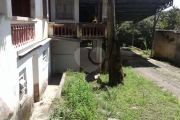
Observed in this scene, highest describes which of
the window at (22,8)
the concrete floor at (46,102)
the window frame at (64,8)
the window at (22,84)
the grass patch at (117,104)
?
the window frame at (64,8)

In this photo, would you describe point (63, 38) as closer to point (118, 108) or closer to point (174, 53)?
point (118, 108)

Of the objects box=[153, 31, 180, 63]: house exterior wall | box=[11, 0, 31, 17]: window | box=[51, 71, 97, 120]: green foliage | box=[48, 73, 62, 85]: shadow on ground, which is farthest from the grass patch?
box=[153, 31, 180, 63]: house exterior wall

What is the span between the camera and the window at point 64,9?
13055mm

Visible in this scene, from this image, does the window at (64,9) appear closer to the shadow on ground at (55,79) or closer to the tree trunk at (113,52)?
the shadow on ground at (55,79)

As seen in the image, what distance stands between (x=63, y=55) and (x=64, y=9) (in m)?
3.01

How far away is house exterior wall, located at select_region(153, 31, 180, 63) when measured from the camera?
1620cm

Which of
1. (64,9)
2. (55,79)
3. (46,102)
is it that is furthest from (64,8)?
(46,102)

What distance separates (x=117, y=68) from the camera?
944cm

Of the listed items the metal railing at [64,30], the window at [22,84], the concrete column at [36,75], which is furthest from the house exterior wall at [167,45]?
the window at [22,84]

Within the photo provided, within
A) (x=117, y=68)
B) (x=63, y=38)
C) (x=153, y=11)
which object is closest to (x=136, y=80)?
(x=117, y=68)

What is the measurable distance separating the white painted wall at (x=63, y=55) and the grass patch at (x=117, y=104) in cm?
418

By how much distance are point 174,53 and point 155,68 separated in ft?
11.9

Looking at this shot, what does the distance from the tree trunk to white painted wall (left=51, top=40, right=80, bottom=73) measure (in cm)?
371

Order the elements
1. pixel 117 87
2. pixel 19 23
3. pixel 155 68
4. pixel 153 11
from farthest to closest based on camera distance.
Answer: pixel 153 11 → pixel 155 68 → pixel 117 87 → pixel 19 23
